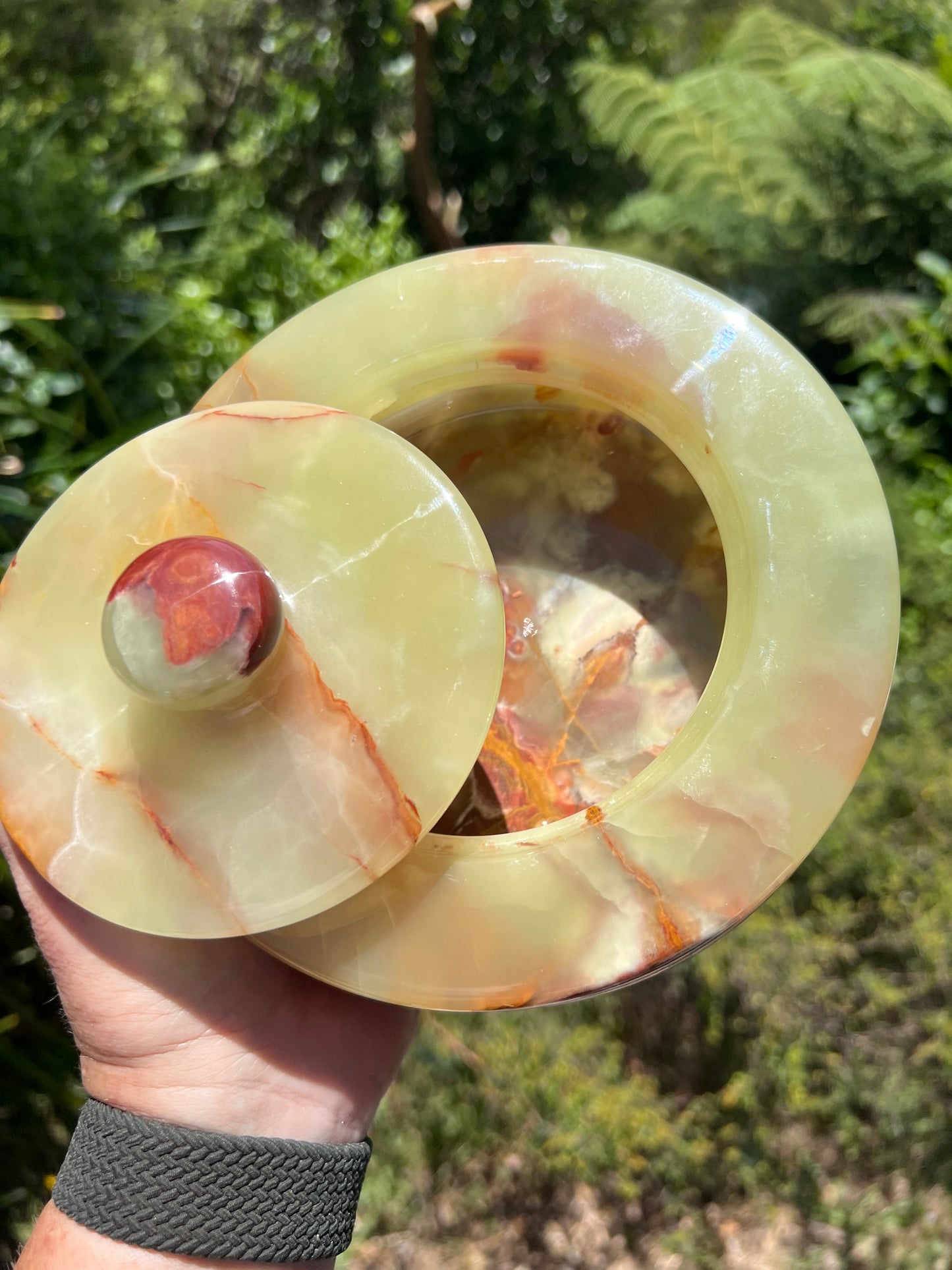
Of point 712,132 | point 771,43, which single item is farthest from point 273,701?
point 771,43

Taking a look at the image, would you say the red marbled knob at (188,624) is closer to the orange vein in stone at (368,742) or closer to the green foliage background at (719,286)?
the orange vein in stone at (368,742)

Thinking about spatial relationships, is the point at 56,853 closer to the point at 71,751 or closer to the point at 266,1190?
the point at 71,751

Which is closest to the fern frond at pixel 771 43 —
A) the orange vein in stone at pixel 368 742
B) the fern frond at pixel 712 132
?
the fern frond at pixel 712 132

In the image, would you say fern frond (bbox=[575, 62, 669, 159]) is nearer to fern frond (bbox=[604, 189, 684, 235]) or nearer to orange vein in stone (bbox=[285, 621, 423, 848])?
fern frond (bbox=[604, 189, 684, 235])

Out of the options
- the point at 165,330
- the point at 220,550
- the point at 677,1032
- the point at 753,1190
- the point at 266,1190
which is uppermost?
the point at 220,550

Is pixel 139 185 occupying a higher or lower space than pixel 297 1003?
higher

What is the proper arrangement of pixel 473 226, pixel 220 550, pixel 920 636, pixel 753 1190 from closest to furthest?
pixel 220 550
pixel 753 1190
pixel 920 636
pixel 473 226

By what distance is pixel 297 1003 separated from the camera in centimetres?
80

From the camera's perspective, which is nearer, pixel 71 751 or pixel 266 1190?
pixel 71 751

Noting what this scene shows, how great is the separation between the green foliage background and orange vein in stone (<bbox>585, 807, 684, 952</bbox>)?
998 millimetres

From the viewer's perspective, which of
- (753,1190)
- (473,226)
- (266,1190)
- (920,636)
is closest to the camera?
(266,1190)

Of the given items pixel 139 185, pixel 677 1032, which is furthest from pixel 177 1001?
pixel 139 185

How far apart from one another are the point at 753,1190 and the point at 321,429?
142 centimetres

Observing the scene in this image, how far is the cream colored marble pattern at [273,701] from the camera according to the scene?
56 centimetres
